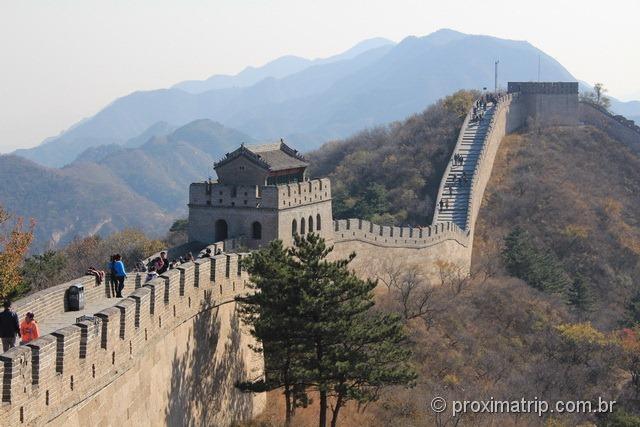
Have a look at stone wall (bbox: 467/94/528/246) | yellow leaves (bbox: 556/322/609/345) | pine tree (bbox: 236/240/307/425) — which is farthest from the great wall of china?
stone wall (bbox: 467/94/528/246)

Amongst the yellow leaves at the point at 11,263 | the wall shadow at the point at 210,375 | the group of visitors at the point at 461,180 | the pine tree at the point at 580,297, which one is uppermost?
the group of visitors at the point at 461,180

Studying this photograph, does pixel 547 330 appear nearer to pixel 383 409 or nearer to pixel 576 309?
pixel 576 309

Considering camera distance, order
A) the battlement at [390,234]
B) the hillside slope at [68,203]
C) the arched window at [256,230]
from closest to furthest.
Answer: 1. the arched window at [256,230]
2. the battlement at [390,234]
3. the hillside slope at [68,203]

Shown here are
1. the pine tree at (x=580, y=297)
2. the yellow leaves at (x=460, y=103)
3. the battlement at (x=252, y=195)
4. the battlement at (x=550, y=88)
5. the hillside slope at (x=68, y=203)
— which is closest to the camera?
the battlement at (x=252, y=195)

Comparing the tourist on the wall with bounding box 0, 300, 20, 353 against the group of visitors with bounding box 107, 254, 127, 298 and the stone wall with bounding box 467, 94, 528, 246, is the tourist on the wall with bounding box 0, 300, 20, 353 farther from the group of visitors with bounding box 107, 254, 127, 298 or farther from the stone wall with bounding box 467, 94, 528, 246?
the stone wall with bounding box 467, 94, 528, 246

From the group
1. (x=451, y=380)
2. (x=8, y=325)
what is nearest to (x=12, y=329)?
(x=8, y=325)

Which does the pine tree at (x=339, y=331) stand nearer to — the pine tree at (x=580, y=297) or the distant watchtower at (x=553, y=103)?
the pine tree at (x=580, y=297)

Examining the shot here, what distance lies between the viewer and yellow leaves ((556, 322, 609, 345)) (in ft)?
113

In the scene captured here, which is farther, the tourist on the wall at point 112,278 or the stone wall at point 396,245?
the stone wall at point 396,245

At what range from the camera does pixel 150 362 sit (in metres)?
15.8

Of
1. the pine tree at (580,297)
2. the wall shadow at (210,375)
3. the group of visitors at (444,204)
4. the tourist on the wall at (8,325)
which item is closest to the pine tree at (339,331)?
the wall shadow at (210,375)

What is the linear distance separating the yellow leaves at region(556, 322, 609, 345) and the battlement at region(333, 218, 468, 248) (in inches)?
229

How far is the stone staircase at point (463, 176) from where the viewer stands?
158 feet

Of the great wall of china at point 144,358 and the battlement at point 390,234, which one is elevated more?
the battlement at point 390,234
